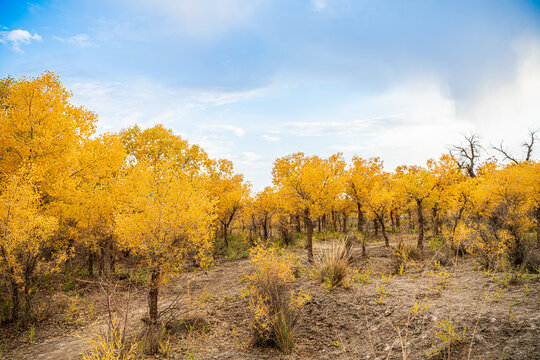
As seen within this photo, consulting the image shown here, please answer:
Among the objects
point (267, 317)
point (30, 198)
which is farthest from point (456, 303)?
point (30, 198)

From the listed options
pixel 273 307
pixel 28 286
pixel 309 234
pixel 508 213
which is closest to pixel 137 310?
pixel 28 286

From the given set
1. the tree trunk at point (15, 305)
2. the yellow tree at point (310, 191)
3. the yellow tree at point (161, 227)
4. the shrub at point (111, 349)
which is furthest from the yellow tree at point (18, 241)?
the yellow tree at point (310, 191)

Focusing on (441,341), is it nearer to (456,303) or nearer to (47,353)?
(456,303)

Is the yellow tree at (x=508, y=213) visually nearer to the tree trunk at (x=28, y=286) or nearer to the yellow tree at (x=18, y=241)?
the yellow tree at (x=18, y=241)

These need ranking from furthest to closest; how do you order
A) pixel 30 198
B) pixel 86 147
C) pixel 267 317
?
1. pixel 86 147
2. pixel 30 198
3. pixel 267 317

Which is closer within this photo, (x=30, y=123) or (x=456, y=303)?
(x=456, y=303)

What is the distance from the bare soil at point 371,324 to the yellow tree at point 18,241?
102 cm

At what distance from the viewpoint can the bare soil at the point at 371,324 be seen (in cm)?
361

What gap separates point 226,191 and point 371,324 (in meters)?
16.8

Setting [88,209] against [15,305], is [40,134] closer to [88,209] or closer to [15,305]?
[88,209]

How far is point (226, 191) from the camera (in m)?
20.8

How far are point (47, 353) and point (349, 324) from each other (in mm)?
6141

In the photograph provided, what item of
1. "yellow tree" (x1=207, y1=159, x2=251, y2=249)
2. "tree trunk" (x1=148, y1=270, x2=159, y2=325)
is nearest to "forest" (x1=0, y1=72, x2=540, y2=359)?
"tree trunk" (x1=148, y1=270, x2=159, y2=325)

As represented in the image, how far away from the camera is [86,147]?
1104 centimetres
